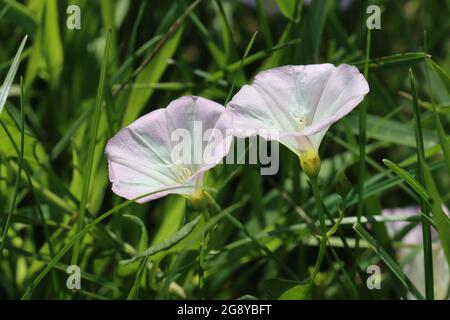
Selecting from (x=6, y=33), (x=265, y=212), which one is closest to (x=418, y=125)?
(x=265, y=212)

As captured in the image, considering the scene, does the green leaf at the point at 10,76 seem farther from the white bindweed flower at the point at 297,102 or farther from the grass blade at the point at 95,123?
the white bindweed flower at the point at 297,102

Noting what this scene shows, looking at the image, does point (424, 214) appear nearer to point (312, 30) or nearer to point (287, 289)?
point (287, 289)

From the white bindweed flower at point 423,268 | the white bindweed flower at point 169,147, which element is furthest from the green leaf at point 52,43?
the white bindweed flower at point 423,268

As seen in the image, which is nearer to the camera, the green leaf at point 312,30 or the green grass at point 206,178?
the green grass at point 206,178

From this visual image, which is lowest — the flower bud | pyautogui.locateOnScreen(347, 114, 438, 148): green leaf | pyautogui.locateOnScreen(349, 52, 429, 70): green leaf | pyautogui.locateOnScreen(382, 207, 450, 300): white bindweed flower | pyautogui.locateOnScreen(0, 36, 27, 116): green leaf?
pyautogui.locateOnScreen(382, 207, 450, 300): white bindweed flower

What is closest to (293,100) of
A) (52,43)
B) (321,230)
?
(321,230)

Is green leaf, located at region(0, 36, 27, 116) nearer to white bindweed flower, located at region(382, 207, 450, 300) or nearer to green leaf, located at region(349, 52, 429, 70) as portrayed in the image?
green leaf, located at region(349, 52, 429, 70)

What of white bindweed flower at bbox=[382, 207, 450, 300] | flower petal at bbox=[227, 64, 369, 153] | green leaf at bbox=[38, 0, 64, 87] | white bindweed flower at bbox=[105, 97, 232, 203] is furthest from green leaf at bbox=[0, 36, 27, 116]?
white bindweed flower at bbox=[382, 207, 450, 300]
